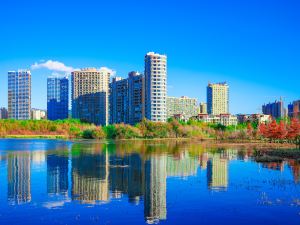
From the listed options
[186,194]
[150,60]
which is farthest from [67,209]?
[150,60]

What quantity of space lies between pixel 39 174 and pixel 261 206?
24312 millimetres

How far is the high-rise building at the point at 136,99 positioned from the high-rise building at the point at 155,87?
17.1 feet

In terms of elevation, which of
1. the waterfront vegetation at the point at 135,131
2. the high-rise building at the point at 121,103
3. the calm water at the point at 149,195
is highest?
the high-rise building at the point at 121,103

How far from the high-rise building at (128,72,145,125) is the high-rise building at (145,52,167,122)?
5226 millimetres

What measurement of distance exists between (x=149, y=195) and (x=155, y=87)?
14293 cm

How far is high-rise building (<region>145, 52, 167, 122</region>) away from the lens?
558ft

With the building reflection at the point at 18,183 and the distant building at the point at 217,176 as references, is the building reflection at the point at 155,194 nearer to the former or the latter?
the distant building at the point at 217,176

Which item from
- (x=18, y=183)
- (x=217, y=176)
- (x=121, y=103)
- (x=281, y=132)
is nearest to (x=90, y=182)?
(x=18, y=183)

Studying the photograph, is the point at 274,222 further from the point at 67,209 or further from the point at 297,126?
the point at 297,126

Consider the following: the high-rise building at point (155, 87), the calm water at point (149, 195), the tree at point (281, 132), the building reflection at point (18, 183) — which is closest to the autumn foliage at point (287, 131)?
the tree at point (281, 132)

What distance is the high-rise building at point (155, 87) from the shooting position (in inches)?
6691

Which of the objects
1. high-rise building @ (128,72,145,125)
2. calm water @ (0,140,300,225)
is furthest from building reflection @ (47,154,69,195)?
high-rise building @ (128,72,145,125)

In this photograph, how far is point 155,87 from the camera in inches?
6752

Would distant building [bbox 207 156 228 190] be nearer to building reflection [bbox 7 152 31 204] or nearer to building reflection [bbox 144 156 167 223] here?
building reflection [bbox 144 156 167 223]
